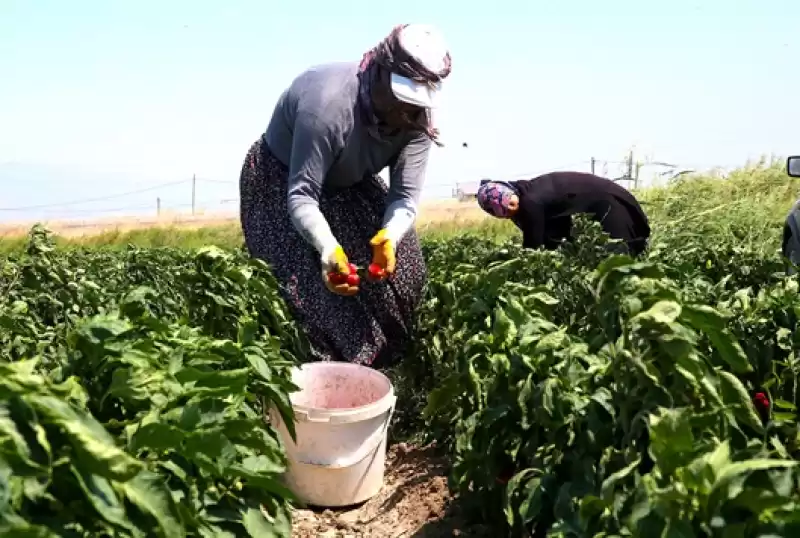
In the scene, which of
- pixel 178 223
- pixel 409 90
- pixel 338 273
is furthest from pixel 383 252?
pixel 178 223

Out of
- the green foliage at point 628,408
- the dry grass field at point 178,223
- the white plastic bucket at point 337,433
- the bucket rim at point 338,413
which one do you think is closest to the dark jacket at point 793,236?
the green foliage at point 628,408

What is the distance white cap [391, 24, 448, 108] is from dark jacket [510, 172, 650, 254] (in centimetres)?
159

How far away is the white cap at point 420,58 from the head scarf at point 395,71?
2 centimetres

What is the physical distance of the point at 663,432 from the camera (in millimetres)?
1306

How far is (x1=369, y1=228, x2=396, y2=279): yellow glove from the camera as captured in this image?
3707 mm

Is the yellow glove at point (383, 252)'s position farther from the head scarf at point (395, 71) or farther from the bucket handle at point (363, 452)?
the bucket handle at point (363, 452)

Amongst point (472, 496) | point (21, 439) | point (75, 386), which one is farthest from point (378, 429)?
point (21, 439)

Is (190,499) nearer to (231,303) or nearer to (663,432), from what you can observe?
(663,432)

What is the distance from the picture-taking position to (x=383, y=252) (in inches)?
146

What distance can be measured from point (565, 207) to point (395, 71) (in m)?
1.84

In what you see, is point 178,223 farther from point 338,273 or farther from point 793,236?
point 338,273

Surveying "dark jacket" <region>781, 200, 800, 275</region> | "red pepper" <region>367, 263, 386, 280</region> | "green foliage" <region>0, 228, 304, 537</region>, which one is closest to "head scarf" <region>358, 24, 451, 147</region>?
"red pepper" <region>367, 263, 386, 280</region>

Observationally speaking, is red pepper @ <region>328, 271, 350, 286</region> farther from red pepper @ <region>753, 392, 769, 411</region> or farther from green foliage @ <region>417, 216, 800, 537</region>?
red pepper @ <region>753, 392, 769, 411</region>

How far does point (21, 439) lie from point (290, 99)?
289cm
